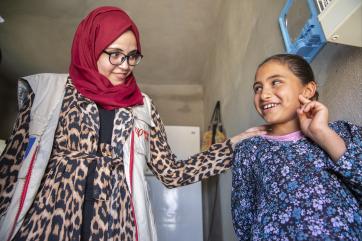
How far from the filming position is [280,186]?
2.71ft

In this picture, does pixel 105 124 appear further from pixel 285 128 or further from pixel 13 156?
pixel 285 128

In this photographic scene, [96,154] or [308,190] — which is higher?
[96,154]

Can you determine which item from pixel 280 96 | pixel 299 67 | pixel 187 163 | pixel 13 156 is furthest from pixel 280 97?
pixel 13 156

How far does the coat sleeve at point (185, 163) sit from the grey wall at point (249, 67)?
39cm

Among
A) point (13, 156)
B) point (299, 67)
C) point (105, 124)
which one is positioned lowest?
point (13, 156)

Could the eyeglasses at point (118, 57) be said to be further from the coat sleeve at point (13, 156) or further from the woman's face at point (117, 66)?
the coat sleeve at point (13, 156)

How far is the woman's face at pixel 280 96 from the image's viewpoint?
937 millimetres

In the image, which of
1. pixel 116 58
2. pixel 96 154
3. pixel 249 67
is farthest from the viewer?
pixel 249 67

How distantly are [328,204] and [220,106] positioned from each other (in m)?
2.03

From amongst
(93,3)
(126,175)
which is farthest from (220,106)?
(126,175)

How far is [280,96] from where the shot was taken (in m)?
0.94

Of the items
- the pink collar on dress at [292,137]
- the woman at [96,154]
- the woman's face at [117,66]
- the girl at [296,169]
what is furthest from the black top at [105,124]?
the pink collar on dress at [292,137]

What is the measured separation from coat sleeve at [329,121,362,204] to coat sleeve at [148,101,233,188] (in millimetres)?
478

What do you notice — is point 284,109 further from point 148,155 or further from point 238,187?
point 148,155
